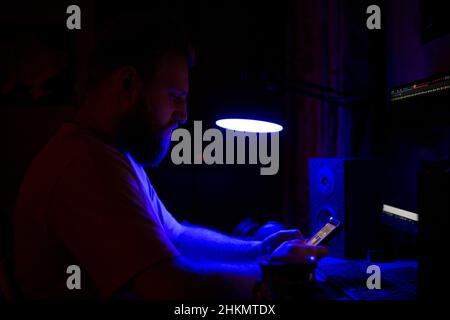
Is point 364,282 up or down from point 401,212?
down

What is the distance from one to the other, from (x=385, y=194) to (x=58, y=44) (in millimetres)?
2068

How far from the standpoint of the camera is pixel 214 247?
1.42m

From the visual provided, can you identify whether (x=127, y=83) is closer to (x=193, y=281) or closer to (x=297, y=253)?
(x=193, y=281)

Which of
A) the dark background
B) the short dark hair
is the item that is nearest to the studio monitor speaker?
the dark background

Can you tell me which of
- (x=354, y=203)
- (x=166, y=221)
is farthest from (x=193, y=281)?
(x=354, y=203)

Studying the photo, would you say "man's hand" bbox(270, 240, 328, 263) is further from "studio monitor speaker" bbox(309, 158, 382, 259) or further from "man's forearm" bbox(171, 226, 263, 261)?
"studio monitor speaker" bbox(309, 158, 382, 259)

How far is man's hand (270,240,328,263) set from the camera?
0.89m

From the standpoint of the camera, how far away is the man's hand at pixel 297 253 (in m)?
0.89

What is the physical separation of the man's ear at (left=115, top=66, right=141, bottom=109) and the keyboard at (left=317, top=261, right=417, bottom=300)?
2.65 feet

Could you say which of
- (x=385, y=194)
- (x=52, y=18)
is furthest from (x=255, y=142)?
(x=52, y=18)

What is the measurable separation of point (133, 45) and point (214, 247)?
827 mm
